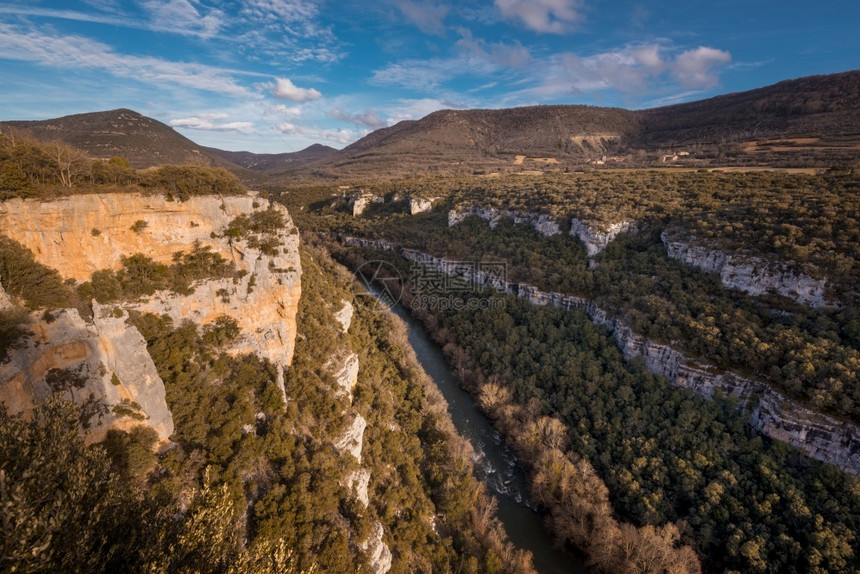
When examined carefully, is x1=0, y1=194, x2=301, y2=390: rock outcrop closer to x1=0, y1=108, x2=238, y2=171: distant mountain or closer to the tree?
the tree

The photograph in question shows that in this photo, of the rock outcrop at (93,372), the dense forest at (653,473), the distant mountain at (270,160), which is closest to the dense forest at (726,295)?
the dense forest at (653,473)

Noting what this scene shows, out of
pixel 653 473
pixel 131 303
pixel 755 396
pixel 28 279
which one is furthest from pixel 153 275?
pixel 755 396

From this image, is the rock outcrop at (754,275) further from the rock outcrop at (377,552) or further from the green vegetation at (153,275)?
the green vegetation at (153,275)

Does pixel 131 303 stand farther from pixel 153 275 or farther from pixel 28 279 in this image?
pixel 28 279

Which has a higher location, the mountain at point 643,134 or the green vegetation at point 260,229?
the mountain at point 643,134

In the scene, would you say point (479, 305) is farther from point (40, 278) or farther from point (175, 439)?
point (40, 278)
